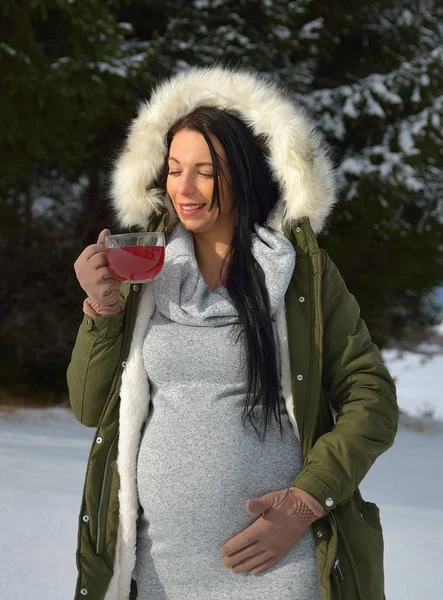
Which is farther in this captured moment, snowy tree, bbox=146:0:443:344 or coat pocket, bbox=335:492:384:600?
snowy tree, bbox=146:0:443:344

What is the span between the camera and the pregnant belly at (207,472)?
1.82 m

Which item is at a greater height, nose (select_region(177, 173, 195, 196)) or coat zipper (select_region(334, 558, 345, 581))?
nose (select_region(177, 173, 195, 196))

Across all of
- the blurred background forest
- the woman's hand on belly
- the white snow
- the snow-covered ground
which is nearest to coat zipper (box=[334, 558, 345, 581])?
the woman's hand on belly

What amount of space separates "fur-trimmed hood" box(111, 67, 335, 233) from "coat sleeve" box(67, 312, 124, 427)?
1.36ft

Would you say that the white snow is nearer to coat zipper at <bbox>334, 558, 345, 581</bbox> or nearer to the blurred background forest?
the blurred background forest

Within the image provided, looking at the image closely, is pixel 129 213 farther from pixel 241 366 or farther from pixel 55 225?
pixel 55 225

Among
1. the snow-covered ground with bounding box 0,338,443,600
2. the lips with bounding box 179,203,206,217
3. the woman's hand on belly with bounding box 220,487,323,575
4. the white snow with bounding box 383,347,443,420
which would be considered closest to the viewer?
the woman's hand on belly with bounding box 220,487,323,575

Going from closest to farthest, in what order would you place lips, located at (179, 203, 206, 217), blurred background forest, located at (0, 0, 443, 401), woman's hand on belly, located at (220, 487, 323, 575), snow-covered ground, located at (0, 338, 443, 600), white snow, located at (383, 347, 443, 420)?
woman's hand on belly, located at (220, 487, 323, 575)
lips, located at (179, 203, 206, 217)
snow-covered ground, located at (0, 338, 443, 600)
blurred background forest, located at (0, 0, 443, 401)
white snow, located at (383, 347, 443, 420)

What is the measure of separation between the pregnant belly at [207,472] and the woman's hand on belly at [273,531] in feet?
0.15

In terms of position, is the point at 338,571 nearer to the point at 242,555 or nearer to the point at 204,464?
the point at 242,555

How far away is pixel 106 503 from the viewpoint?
1.93 meters

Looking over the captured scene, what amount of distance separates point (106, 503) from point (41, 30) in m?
6.69

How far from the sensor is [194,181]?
6.49ft

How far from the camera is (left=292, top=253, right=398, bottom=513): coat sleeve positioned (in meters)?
1.78
